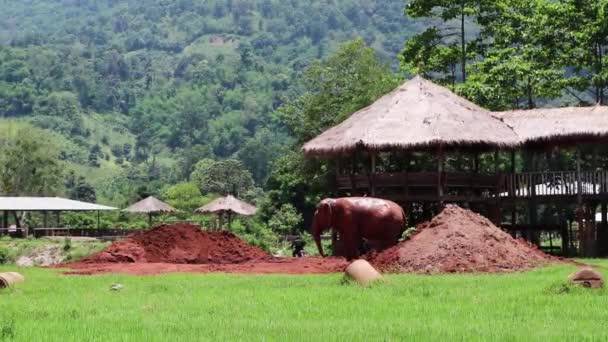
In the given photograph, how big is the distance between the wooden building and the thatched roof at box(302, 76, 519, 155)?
30 mm

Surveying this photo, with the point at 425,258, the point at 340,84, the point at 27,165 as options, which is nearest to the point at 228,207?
the point at 340,84

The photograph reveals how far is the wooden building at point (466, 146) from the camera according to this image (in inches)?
1182

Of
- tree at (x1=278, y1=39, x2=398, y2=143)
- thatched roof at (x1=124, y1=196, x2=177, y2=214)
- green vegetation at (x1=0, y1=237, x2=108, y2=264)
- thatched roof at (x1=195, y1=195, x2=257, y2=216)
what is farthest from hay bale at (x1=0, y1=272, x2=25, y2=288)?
thatched roof at (x1=124, y1=196, x2=177, y2=214)

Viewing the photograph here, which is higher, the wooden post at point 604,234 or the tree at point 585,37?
the tree at point 585,37

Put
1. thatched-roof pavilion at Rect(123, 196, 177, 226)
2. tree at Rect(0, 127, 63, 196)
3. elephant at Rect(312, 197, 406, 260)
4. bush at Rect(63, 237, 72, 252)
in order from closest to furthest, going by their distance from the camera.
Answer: elephant at Rect(312, 197, 406, 260) → bush at Rect(63, 237, 72, 252) → thatched-roof pavilion at Rect(123, 196, 177, 226) → tree at Rect(0, 127, 63, 196)

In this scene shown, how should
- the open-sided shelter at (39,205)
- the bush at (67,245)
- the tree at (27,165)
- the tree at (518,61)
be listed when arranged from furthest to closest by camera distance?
the tree at (27,165)
the open-sided shelter at (39,205)
the bush at (67,245)
the tree at (518,61)

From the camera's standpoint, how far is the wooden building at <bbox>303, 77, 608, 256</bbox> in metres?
30.0

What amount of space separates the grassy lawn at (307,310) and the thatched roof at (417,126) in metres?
10.3

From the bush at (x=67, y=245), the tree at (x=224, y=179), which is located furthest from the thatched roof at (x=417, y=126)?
the tree at (x=224, y=179)

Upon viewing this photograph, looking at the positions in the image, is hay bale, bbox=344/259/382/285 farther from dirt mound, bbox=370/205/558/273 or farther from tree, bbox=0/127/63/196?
tree, bbox=0/127/63/196

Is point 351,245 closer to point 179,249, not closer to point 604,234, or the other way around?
point 179,249

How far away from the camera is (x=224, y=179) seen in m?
95.1

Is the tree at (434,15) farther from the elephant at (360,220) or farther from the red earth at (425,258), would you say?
the red earth at (425,258)

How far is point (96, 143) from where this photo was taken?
16538 cm
